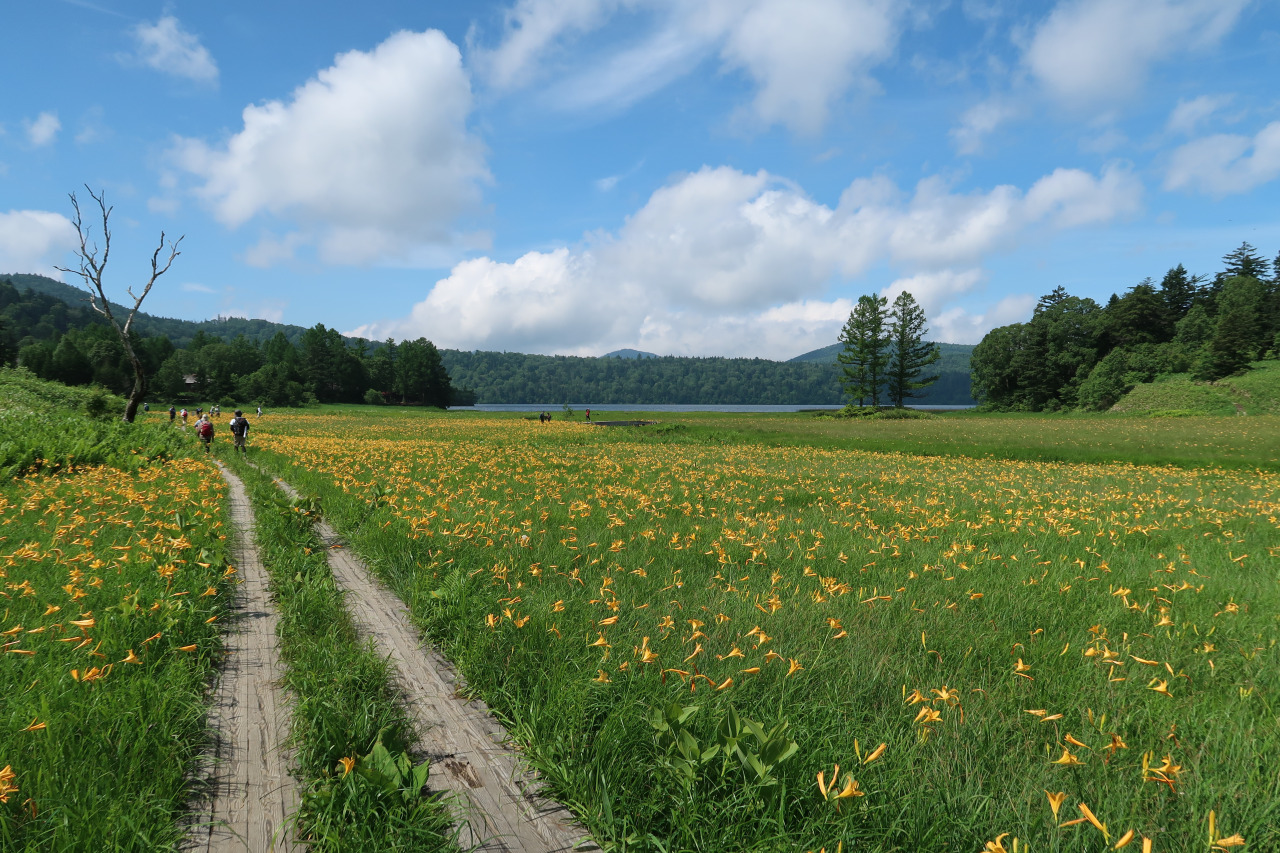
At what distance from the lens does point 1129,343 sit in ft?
283

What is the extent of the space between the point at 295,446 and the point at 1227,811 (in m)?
23.4

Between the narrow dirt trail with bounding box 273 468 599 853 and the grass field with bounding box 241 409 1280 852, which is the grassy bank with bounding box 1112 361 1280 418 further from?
the narrow dirt trail with bounding box 273 468 599 853

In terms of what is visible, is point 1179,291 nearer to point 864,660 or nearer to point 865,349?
point 865,349

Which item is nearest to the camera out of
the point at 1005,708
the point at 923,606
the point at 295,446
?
the point at 1005,708

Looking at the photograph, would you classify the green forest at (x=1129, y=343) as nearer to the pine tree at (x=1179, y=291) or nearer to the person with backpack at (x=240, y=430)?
the pine tree at (x=1179, y=291)

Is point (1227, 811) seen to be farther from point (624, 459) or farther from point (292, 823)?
point (624, 459)

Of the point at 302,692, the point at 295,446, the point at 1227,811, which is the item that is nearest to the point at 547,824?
the point at 302,692

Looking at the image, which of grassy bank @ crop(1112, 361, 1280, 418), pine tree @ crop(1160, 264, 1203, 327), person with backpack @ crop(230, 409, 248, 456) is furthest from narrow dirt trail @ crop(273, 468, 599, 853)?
pine tree @ crop(1160, 264, 1203, 327)

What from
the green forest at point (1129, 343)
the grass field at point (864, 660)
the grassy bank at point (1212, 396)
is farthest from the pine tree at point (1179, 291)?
the grass field at point (864, 660)

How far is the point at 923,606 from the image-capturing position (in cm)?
497

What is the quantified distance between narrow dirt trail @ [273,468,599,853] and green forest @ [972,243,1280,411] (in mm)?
97257

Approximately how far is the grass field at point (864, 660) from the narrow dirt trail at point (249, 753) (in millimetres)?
1142

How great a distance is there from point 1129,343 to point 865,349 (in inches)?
1884

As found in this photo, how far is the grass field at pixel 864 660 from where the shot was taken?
243 centimetres
